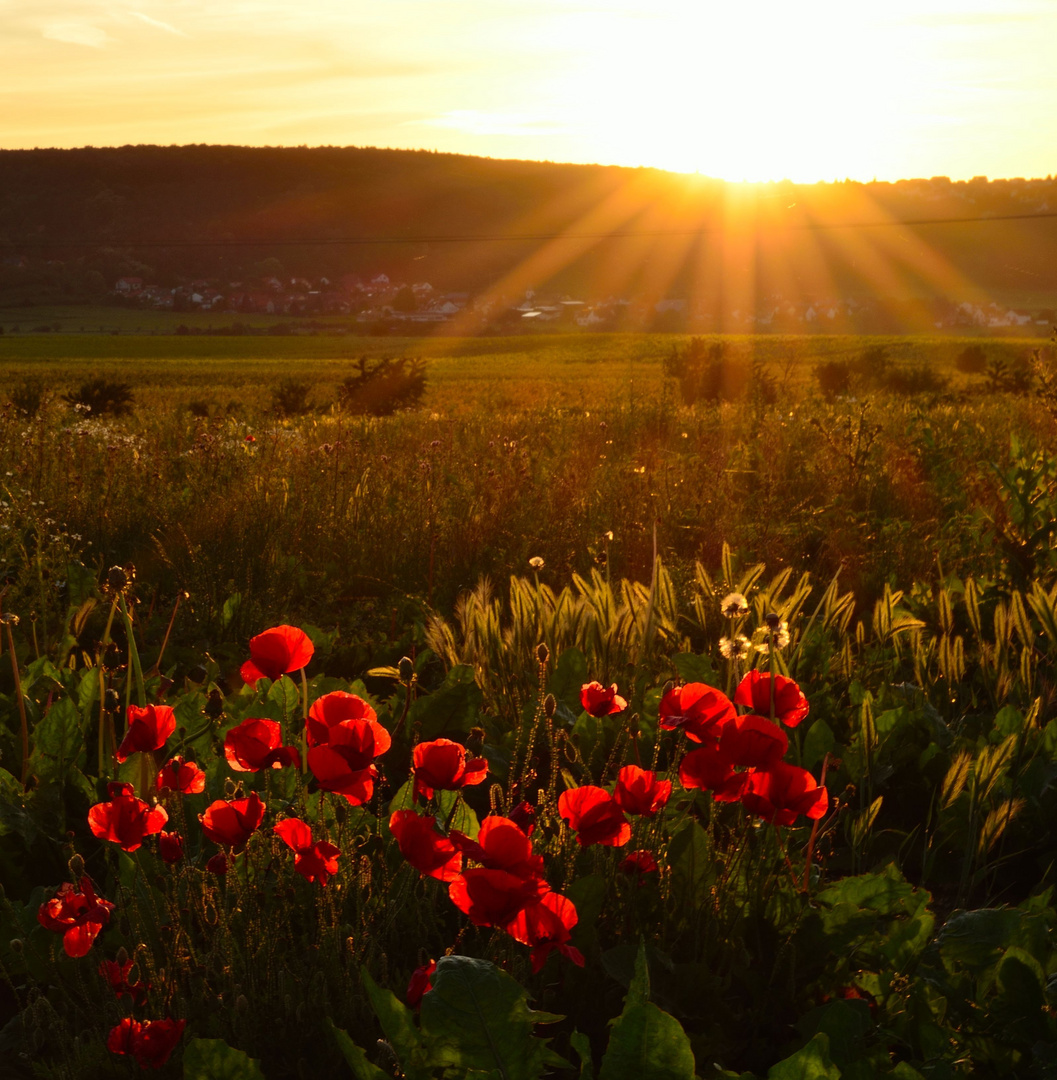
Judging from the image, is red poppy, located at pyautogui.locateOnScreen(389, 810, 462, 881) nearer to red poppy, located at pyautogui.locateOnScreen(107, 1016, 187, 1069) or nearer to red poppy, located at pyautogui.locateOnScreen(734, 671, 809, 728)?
red poppy, located at pyautogui.locateOnScreen(107, 1016, 187, 1069)

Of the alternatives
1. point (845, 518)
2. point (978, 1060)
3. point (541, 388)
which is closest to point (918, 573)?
point (845, 518)

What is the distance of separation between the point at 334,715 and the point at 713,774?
0.55m

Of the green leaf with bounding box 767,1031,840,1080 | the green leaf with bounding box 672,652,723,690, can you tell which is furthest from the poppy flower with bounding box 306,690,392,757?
the green leaf with bounding box 672,652,723,690

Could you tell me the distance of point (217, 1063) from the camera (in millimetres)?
1196

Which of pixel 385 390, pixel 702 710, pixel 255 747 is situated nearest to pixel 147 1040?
pixel 255 747

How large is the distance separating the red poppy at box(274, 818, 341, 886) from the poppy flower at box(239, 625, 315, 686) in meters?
0.23

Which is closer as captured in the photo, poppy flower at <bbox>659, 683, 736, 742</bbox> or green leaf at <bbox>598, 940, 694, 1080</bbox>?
green leaf at <bbox>598, 940, 694, 1080</bbox>

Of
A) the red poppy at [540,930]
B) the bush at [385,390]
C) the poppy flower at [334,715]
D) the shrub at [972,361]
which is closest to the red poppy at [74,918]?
the poppy flower at [334,715]

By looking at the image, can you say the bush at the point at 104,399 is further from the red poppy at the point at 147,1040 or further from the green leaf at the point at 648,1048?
the green leaf at the point at 648,1048

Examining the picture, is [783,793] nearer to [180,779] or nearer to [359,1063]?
[359,1063]

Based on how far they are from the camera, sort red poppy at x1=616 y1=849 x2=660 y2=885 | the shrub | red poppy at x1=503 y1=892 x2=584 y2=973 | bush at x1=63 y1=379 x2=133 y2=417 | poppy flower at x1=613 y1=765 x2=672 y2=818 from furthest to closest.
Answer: the shrub, bush at x1=63 y1=379 x2=133 y2=417, red poppy at x1=616 y1=849 x2=660 y2=885, poppy flower at x1=613 y1=765 x2=672 y2=818, red poppy at x1=503 y1=892 x2=584 y2=973

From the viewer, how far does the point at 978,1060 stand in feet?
4.74


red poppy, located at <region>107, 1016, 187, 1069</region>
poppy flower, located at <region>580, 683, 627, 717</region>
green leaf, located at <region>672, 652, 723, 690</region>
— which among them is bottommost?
red poppy, located at <region>107, 1016, 187, 1069</region>

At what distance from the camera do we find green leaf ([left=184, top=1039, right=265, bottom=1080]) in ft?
3.89
